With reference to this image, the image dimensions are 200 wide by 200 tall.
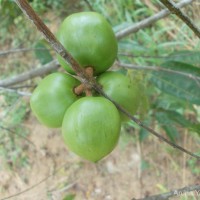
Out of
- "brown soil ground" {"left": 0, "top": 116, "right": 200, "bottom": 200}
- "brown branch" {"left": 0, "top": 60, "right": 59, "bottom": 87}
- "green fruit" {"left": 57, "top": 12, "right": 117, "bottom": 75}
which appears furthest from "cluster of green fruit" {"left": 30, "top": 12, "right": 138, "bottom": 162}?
"brown soil ground" {"left": 0, "top": 116, "right": 200, "bottom": 200}

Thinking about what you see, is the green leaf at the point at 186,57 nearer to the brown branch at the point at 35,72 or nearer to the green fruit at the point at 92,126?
the brown branch at the point at 35,72

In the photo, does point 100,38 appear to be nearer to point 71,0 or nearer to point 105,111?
point 105,111


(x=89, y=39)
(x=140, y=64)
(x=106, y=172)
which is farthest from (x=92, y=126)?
(x=106, y=172)

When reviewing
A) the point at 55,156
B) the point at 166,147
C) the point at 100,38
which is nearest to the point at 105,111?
the point at 100,38

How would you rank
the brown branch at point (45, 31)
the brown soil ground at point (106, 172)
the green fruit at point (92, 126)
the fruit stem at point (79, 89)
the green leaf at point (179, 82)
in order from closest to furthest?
the brown branch at point (45, 31), the green fruit at point (92, 126), the fruit stem at point (79, 89), the green leaf at point (179, 82), the brown soil ground at point (106, 172)

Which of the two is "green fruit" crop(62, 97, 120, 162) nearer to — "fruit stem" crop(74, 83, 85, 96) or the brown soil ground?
"fruit stem" crop(74, 83, 85, 96)

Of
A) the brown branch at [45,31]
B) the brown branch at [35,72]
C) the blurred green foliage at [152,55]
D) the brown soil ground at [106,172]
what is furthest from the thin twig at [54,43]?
the brown soil ground at [106,172]
